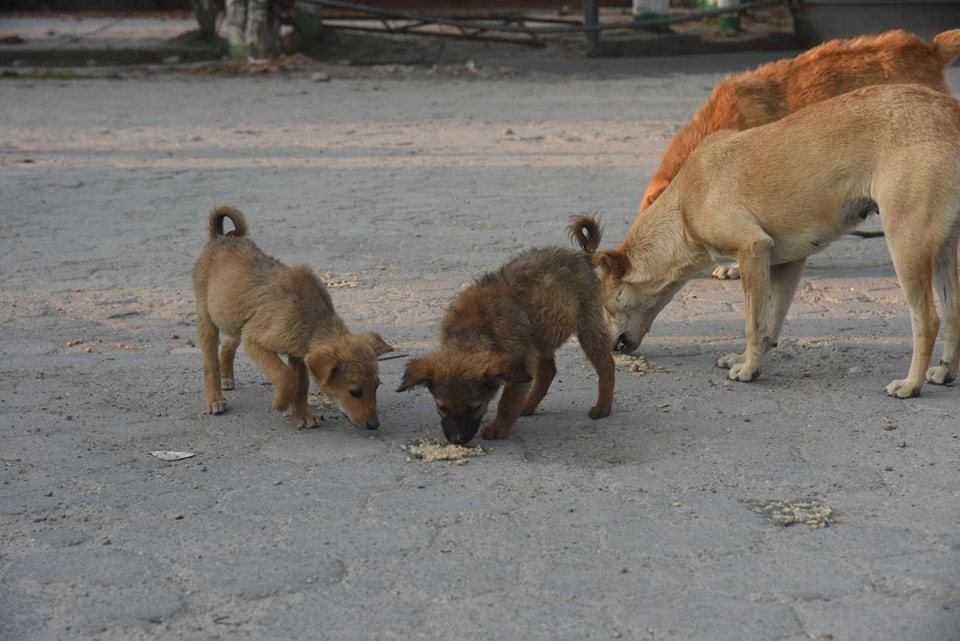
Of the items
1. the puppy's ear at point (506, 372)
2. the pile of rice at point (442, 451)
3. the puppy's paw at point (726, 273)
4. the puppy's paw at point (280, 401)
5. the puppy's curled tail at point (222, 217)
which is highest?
the puppy's curled tail at point (222, 217)

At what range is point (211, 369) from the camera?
5.97 meters

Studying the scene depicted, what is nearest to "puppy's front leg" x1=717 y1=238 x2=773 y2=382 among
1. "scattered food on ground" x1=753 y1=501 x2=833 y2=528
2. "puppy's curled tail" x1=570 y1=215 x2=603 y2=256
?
"puppy's curled tail" x1=570 y1=215 x2=603 y2=256

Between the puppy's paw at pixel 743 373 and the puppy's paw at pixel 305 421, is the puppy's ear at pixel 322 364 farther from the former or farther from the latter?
the puppy's paw at pixel 743 373

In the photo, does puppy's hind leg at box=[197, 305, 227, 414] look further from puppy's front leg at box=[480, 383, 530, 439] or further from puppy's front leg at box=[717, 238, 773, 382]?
puppy's front leg at box=[717, 238, 773, 382]

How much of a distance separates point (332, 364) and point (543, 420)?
115cm

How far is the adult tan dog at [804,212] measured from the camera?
5859 millimetres

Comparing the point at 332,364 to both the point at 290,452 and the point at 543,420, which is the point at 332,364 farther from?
the point at 543,420

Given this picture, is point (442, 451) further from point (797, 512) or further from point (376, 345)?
point (797, 512)

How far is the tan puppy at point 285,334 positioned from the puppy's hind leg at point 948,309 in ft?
9.52

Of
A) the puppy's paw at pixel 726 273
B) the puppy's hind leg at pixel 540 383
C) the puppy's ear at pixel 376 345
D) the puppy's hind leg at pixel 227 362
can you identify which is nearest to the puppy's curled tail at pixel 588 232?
the puppy's hind leg at pixel 540 383

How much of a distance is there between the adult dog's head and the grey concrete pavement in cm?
23

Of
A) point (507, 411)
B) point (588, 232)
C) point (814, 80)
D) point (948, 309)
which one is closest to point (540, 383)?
point (507, 411)

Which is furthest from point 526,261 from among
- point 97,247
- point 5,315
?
point 97,247

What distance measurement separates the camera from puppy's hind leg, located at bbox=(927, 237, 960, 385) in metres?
6.26
